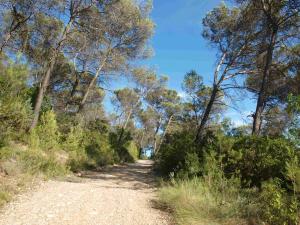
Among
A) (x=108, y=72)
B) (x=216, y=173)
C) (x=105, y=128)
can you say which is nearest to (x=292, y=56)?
(x=216, y=173)

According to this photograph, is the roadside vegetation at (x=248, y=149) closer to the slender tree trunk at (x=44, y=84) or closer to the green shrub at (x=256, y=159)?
the green shrub at (x=256, y=159)

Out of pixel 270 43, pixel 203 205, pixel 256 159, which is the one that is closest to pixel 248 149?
pixel 256 159

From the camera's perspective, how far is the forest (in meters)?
5.96

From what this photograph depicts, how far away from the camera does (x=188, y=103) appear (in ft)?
95.3

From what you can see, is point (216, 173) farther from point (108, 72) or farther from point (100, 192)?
point (108, 72)

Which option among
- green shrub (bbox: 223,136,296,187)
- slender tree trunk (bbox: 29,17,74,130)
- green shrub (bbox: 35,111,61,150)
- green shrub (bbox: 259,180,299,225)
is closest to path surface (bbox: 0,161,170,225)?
green shrub (bbox: 259,180,299,225)

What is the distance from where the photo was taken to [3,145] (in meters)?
7.70

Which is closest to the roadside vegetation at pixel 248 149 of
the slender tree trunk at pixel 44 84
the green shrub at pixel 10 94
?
the green shrub at pixel 10 94

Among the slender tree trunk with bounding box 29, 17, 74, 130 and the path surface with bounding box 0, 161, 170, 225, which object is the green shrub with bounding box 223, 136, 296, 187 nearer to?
the path surface with bounding box 0, 161, 170, 225

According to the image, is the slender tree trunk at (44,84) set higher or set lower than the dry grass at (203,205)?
higher

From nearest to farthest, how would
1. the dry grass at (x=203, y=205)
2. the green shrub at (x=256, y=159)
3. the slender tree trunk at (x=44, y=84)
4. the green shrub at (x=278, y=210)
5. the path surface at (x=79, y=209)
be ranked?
the green shrub at (x=278, y=210) < the path surface at (x=79, y=209) < the dry grass at (x=203, y=205) < the green shrub at (x=256, y=159) < the slender tree trunk at (x=44, y=84)

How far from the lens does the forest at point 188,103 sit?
5.96 m

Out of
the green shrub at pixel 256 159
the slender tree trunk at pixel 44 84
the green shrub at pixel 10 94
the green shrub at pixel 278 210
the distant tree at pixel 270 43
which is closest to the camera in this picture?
the green shrub at pixel 278 210

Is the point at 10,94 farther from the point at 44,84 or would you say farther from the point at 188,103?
the point at 188,103
